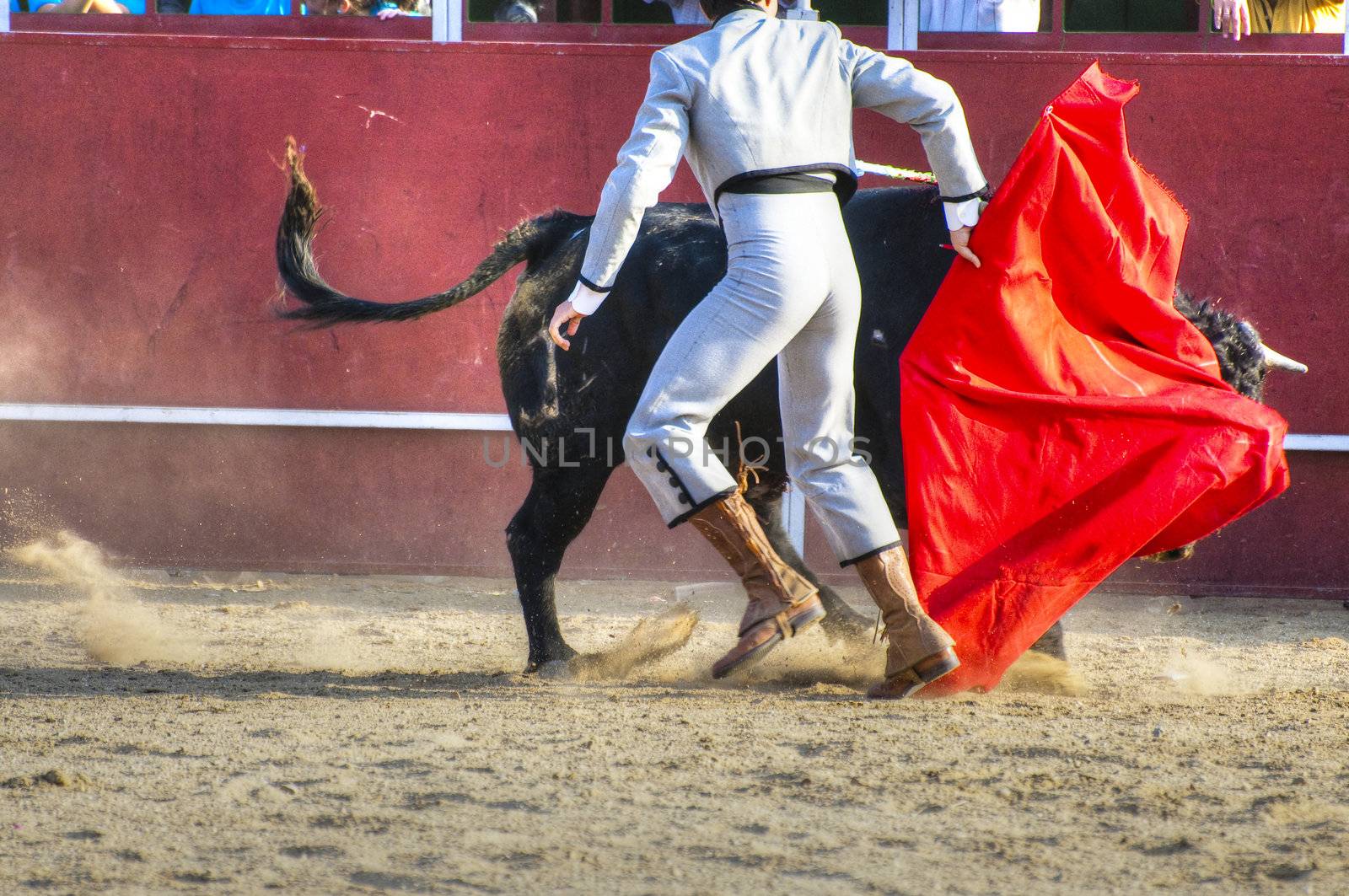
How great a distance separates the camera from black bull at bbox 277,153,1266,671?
12.9ft

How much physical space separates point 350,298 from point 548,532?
93 centimetres

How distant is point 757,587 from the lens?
3.46 m

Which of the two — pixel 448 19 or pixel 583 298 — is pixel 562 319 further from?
pixel 448 19

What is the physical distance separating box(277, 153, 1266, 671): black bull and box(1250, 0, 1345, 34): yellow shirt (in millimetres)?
2363

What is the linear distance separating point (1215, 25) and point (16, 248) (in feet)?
15.9

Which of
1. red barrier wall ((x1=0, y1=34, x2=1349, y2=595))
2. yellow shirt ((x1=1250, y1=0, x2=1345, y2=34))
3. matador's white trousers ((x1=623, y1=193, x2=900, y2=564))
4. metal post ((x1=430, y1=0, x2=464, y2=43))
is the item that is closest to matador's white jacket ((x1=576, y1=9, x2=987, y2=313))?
matador's white trousers ((x1=623, y1=193, x2=900, y2=564))

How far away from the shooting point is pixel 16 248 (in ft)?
19.2

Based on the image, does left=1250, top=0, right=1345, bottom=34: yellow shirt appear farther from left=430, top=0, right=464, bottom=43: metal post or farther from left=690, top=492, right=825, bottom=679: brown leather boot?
left=690, top=492, right=825, bottom=679: brown leather boot

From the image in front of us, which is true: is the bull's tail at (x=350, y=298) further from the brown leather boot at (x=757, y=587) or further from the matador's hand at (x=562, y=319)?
the brown leather boot at (x=757, y=587)

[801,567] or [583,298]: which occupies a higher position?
[583,298]

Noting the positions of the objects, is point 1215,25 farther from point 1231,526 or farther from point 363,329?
point 363,329

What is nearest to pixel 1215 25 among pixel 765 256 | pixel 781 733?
pixel 765 256

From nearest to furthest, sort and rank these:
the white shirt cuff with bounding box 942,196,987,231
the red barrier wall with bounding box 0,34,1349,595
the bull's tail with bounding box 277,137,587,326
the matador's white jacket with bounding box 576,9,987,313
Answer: the matador's white jacket with bounding box 576,9,987,313 → the white shirt cuff with bounding box 942,196,987,231 → the bull's tail with bounding box 277,137,587,326 → the red barrier wall with bounding box 0,34,1349,595

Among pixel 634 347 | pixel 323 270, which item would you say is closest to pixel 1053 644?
pixel 634 347
